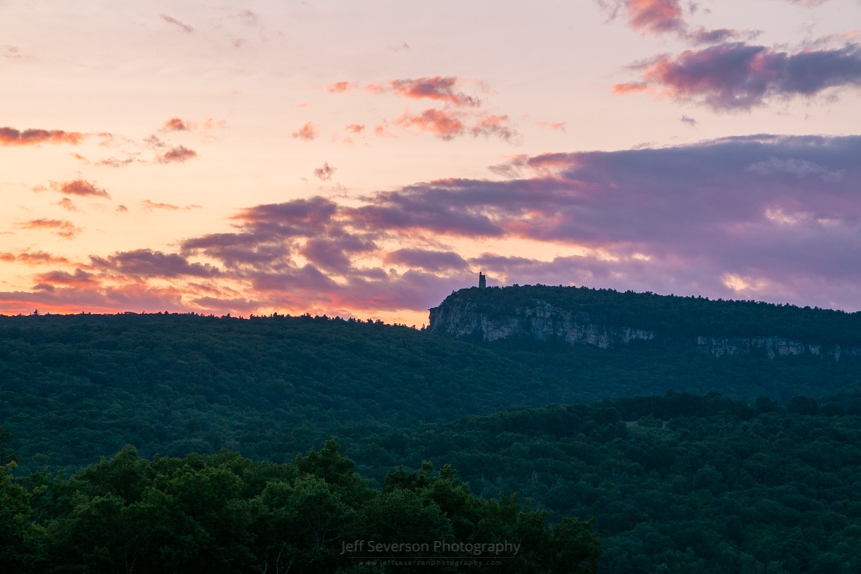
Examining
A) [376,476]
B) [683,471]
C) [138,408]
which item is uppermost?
[138,408]

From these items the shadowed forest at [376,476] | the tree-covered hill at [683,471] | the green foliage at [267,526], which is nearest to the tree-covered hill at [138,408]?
the shadowed forest at [376,476]

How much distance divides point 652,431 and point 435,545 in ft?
356

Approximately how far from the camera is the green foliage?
51.6m

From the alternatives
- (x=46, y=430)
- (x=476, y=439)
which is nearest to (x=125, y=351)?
(x=46, y=430)

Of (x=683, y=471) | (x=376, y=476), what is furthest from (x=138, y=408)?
(x=683, y=471)

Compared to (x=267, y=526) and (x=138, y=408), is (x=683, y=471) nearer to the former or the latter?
(x=138, y=408)

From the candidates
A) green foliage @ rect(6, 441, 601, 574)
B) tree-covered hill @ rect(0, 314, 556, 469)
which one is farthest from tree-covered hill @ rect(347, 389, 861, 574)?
green foliage @ rect(6, 441, 601, 574)

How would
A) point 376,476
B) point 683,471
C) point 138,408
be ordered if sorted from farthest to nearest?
point 138,408 → point 683,471 → point 376,476

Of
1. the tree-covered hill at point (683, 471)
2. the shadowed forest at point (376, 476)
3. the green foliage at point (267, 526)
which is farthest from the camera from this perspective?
the tree-covered hill at point (683, 471)

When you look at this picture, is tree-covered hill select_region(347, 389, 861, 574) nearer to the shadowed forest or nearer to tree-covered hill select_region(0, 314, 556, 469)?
the shadowed forest

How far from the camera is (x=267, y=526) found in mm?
56625

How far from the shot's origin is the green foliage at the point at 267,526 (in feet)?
169

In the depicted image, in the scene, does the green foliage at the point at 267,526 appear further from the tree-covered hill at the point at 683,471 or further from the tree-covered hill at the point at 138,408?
the tree-covered hill at the point at 138,408

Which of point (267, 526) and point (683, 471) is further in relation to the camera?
point (683, 471)
